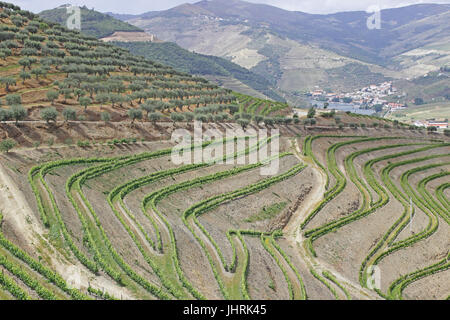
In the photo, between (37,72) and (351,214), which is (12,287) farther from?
(37,72)

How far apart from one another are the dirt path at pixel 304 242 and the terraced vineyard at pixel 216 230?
30cm

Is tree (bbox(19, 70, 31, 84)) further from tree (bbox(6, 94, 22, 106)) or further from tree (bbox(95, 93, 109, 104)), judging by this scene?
tree (bbox(95, 93, 109, 104))

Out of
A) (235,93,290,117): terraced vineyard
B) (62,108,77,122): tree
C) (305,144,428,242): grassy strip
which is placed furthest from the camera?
(235,93,290,117): terraced vineyard

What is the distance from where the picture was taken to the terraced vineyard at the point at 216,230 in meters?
38.0

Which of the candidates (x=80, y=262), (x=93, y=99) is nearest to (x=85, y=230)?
(x=80, y=262)

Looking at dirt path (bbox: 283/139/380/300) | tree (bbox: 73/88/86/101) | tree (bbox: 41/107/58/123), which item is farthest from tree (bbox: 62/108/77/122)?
dirt path (bbox: 283/139/380/300)

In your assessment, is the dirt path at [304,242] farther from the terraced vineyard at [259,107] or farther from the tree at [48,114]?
the terraced vineyard at [259,107]

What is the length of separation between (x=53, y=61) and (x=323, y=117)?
94258mm

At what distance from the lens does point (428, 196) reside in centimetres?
9788

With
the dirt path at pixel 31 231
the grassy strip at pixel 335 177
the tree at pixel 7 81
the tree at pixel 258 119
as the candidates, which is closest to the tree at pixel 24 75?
the tree at pixel 7 81

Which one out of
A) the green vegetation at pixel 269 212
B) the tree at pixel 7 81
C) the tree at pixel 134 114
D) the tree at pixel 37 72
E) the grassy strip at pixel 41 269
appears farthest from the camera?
the tree at pixel 37 72

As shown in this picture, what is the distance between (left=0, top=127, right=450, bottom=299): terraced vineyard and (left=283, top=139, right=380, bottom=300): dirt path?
30 cm

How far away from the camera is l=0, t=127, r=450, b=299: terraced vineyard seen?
3797 centimetres
